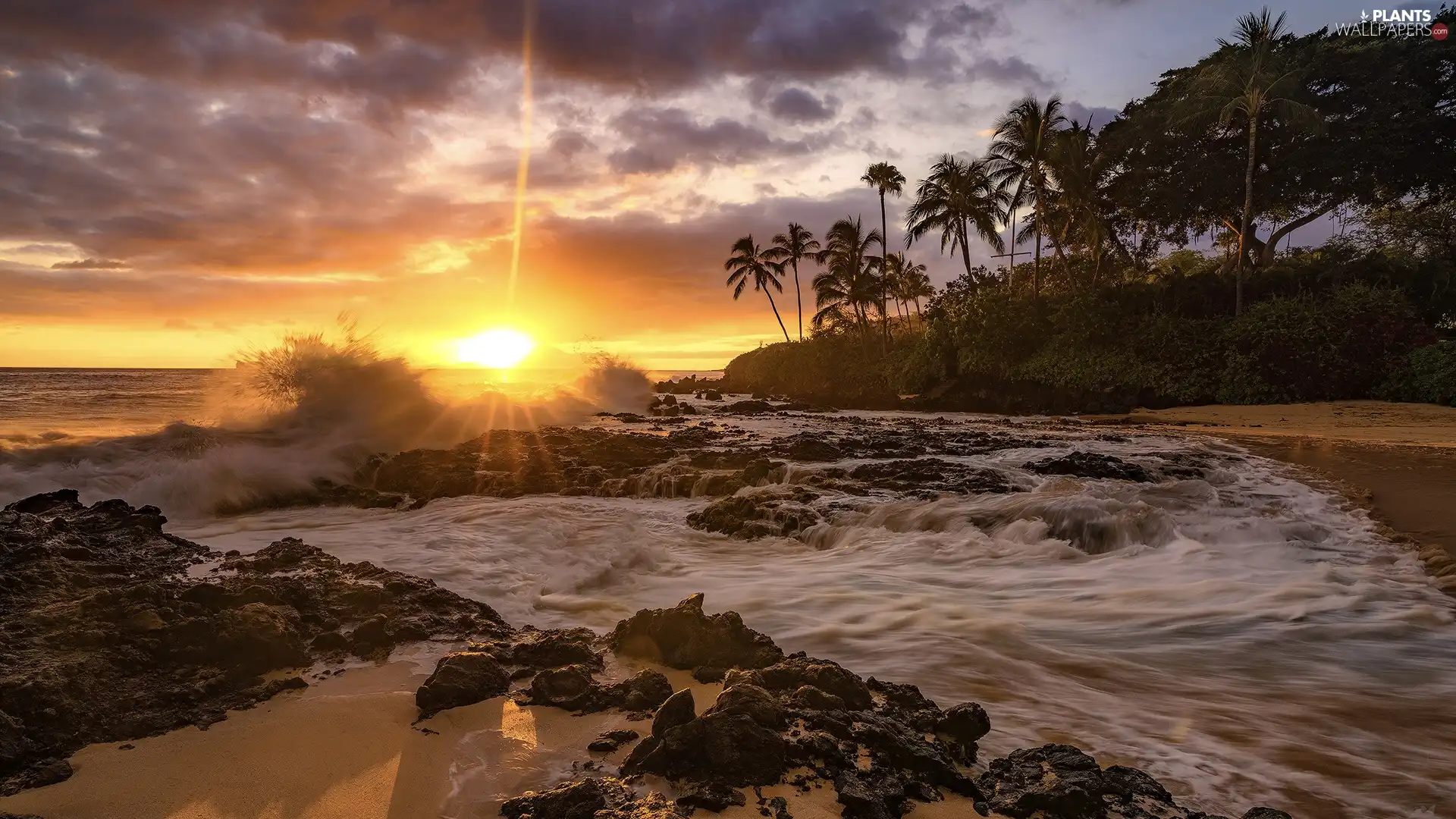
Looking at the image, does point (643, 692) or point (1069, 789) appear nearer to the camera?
point (1069, 789)

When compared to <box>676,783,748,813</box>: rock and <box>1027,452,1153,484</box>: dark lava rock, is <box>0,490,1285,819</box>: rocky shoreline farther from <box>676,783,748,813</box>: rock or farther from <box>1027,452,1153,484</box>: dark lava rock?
<box>1027,452,1153,484</box>: dark lava rock

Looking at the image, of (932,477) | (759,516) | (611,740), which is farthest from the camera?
(932,477)

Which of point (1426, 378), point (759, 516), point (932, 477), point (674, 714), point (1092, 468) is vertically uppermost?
point (1426, 378)

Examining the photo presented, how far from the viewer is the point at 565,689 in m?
3.46

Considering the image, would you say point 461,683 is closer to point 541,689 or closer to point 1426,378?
point 541,689

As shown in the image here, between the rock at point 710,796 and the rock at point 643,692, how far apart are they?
73cm

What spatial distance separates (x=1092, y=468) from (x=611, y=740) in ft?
34.9

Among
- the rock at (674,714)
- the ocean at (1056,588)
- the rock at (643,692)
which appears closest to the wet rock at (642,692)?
the rock at (643,692)

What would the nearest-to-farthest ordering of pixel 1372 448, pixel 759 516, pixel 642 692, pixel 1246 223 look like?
pixel 642 692 → pixel 759 516 → pixel 1372 448 → pixel 1246 223

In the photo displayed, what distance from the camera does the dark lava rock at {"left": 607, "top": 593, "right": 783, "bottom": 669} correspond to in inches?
156

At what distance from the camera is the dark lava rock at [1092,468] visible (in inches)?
433

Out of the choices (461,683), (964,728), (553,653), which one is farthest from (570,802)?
(964,728)

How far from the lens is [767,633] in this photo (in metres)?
5.07

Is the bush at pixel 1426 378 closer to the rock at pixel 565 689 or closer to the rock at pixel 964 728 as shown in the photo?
the rock at pixel 964 728
